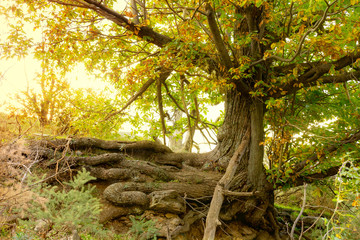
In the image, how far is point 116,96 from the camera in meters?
11.6

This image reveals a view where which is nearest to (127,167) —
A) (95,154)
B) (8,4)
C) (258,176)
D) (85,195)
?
(95,154)

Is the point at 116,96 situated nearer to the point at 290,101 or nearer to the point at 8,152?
the point at 290,101

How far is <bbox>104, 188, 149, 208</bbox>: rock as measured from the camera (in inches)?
236

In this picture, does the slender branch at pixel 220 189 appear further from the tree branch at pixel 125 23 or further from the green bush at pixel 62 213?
the tree branch at pixel 125 23

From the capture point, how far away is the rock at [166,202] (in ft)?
20.4

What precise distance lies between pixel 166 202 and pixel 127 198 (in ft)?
2.93

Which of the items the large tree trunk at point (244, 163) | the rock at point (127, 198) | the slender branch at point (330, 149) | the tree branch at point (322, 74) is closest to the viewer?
the rock at point (127, 198)

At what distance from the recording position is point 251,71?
710 centimetres

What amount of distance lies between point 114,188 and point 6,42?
4899mm

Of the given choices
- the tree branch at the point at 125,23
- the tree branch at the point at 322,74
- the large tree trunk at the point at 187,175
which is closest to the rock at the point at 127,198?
the large tree trunk at the point at 187,175

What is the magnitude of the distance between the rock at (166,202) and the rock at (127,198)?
189 mm

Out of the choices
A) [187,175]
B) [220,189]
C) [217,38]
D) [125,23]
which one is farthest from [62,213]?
[217,38]

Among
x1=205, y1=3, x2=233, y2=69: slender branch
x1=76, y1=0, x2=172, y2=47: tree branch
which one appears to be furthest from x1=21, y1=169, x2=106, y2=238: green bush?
x1=205, y1=3, x2=233, y2=69: slender branch

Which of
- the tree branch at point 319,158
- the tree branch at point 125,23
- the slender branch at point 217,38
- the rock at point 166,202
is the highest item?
the tree branch at point 125,23
